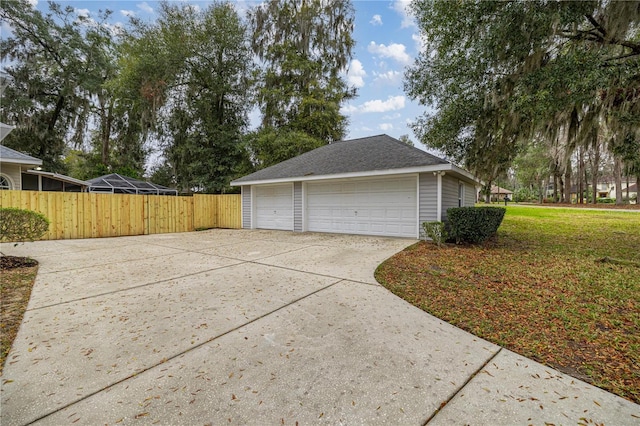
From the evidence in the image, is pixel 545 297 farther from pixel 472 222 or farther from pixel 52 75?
pixel 52 75

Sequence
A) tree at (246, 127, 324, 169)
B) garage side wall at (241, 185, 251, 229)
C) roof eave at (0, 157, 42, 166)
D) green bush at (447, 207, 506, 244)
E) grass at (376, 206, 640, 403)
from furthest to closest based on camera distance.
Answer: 1. tree at (246, 127, 324, 169)
2. garage side wall at (241, 185, 251, 229)
3. roof eave at (0, 157, 42, 166)
4. green bush at (447, 207, 506, 244)
5. grass at (376, 206, 640, 403)

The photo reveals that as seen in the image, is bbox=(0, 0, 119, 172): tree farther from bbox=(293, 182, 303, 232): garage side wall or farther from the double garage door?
bbox=(293, 182, 303, 232): garage side wall

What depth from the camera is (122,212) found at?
10.3 metres

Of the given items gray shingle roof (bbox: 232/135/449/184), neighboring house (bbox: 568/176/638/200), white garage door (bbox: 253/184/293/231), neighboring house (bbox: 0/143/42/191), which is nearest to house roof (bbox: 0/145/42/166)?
neighboring house (bbox: 0/143/42/191)

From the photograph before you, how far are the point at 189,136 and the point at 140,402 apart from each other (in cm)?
1900

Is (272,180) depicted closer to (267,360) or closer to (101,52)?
(267,360)

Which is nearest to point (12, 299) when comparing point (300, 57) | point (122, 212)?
point (122, 212)

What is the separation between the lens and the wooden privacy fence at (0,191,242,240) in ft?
28.3

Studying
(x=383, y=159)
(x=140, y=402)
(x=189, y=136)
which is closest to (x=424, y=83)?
(x=383, y=159)

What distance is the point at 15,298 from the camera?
11.6 ft

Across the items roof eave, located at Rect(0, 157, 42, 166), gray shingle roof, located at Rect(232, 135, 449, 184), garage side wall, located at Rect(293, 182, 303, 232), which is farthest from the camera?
garage side wall, located at Rect(293, 182, 303, 232)

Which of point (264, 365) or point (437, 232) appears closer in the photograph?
point (264, 365)

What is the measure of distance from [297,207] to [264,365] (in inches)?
354

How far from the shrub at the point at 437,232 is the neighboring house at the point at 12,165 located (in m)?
13.8
